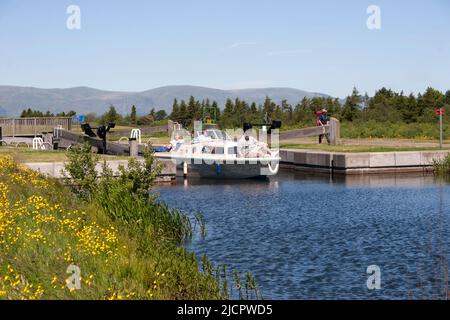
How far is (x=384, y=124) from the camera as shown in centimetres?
6662

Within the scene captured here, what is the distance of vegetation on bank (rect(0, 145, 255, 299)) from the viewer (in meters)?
12.6

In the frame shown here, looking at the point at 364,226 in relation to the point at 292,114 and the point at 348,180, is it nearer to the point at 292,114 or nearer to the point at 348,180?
the point at 348,180

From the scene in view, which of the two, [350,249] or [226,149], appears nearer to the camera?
[350,249]

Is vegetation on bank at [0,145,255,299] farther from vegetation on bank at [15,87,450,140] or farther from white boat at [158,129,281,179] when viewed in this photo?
vegetation on bank at [15,87,450,140]

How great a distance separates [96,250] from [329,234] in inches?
418

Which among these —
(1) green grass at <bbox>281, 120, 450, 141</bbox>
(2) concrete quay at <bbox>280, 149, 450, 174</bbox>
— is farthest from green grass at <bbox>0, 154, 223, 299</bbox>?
(1) green grass at <bbox>281, 120, 450, 141</bbox>

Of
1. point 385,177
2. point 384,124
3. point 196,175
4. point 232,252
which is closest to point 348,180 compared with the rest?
point 385,177

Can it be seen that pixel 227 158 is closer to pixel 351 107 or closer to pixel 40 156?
pixel 40 156

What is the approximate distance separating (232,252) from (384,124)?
159 feet

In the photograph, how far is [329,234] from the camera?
2361 cm

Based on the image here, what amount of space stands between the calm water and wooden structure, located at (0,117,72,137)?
1058 inches

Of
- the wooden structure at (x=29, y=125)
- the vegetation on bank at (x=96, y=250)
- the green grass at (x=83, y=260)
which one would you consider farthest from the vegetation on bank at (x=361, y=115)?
the green grass at (x=83, y=260)

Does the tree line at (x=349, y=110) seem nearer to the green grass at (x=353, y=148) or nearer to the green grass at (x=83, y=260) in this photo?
the green grass at (x=353, y=148)

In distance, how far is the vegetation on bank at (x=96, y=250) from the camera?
12648 millimetres
